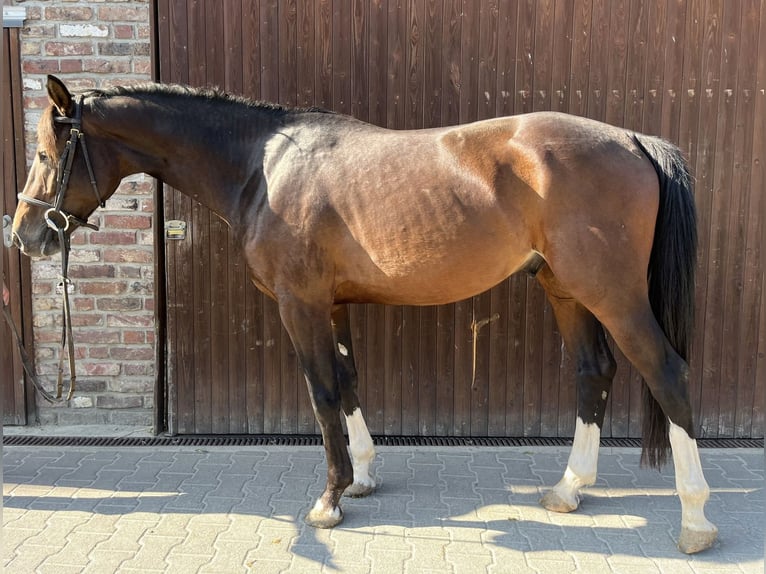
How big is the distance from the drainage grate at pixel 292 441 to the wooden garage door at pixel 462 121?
6 centimetres

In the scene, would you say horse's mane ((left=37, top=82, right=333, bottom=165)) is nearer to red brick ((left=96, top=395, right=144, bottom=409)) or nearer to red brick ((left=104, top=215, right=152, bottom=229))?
red brick ((left=104, top=215, right=152, bottom=229))

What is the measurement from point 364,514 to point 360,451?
13.2 inches

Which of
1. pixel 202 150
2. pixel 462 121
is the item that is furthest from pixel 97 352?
pixel 462 121

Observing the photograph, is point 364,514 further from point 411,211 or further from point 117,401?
point 117,401

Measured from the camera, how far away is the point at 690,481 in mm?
2654

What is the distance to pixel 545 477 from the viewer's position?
3490 millimetres

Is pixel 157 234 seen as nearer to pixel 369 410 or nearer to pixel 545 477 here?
pixel 369 410

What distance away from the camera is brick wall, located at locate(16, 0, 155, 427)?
397 cm

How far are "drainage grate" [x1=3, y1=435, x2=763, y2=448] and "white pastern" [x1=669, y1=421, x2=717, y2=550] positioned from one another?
1350 millimetres

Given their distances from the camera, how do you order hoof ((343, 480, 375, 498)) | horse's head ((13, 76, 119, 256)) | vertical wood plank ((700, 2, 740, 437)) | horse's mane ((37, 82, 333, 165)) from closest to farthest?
horse's head ((13, 76, 119, 256)), horse's mane ((37, 82, 333, 165)), hoof ((343, 480, 375, 498)), vertical wood plank ((700, 2, 740, 437))

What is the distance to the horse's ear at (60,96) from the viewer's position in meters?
2.72

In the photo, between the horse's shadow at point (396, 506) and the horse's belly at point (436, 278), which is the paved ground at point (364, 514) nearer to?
the horse's shadow at point (396, 506)

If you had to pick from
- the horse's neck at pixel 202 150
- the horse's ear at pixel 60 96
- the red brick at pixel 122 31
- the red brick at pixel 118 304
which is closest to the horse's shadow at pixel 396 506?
the red brick at pixel 118 304

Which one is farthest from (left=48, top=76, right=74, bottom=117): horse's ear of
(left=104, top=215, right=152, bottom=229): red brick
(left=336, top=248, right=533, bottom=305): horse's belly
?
(left=336, top=248, right=533, bottom=305): horse's belly
